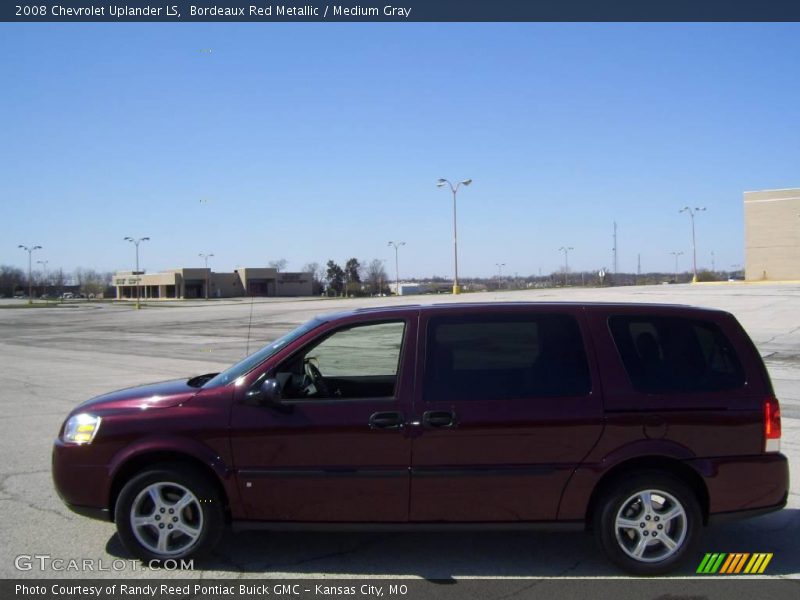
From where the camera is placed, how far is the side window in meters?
4.27

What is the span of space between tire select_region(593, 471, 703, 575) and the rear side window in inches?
23.2

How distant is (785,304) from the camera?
3300cm

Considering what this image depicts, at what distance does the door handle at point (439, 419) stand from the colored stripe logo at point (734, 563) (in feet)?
6.03

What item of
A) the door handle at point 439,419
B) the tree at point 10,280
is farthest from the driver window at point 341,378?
the tree at point 10,280

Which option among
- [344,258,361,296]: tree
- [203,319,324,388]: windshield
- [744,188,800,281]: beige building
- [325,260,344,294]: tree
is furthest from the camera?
[344,258,361,296]: tree

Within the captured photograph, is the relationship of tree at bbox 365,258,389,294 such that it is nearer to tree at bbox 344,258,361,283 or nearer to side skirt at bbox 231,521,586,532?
tree at bbox 344,258,361,283

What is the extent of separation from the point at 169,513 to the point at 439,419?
181 cm

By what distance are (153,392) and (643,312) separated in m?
3.34

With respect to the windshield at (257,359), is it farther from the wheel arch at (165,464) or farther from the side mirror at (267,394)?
the wheel arch at (165,464)

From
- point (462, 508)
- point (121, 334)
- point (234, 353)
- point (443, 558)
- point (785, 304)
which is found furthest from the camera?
point (785, 304)

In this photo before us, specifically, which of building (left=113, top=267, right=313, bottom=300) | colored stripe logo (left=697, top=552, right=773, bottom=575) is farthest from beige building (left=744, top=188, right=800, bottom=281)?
colored stripe logo (left=697, top=552, right=773, bottom=575)

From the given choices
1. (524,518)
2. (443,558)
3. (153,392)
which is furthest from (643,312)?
(153,392)

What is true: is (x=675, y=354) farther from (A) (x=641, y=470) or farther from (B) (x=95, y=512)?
(B) (x=95, y=512)

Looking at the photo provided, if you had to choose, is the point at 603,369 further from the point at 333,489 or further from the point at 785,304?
the point at 785,304
